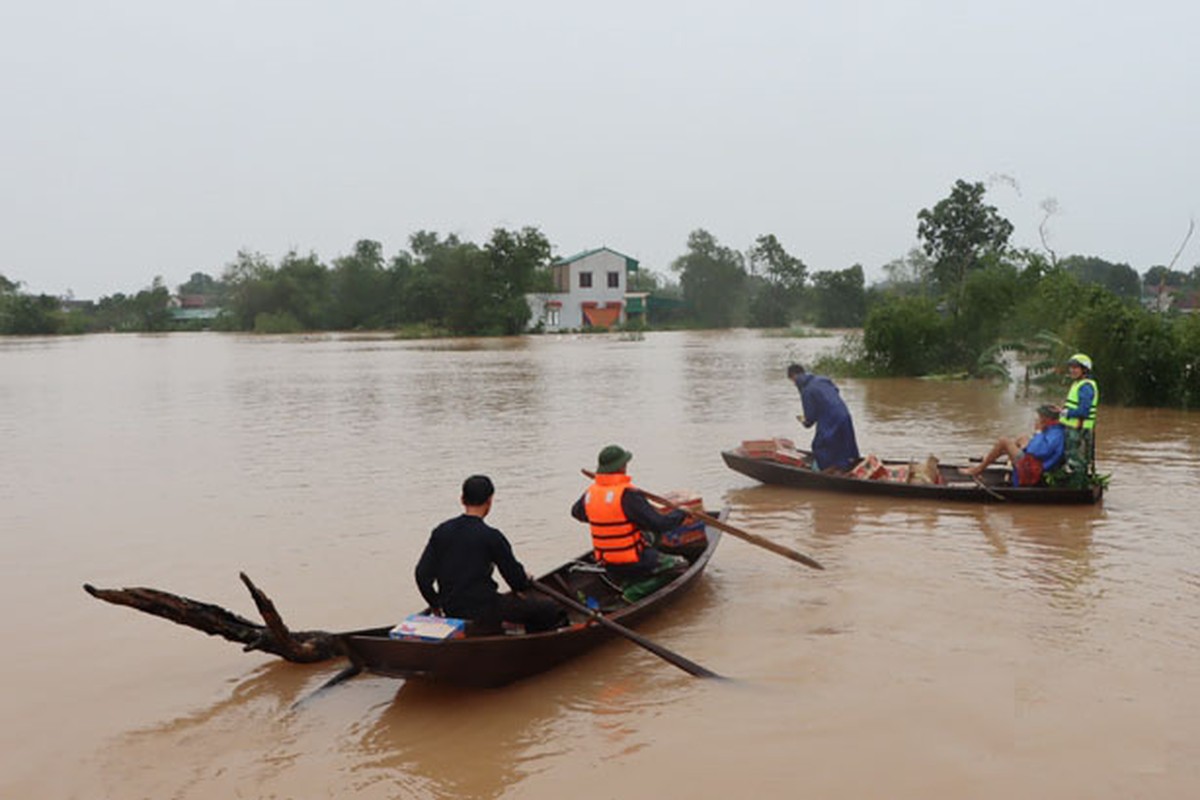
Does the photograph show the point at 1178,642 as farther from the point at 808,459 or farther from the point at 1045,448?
the point at 808,459

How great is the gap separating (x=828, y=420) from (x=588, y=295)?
52.8m

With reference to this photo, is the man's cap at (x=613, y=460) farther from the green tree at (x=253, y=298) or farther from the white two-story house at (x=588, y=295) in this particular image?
the green tree at (x=253, y=298)

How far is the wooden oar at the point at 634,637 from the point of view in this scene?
18.8 feet

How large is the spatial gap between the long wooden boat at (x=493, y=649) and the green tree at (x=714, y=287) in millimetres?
62572

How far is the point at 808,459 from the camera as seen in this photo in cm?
1127

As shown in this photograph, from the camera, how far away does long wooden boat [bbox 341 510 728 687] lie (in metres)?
5.27

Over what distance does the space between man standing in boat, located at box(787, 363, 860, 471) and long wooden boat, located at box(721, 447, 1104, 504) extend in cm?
27

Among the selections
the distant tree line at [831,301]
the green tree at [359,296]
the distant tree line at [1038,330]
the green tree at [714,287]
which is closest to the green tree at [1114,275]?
the distant tree line at [831,301]

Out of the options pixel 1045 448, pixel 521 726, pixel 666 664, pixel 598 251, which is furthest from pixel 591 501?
pixel 598 251

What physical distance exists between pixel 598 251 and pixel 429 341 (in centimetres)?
1393

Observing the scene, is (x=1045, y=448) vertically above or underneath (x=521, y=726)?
above

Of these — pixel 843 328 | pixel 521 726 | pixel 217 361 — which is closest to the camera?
pixel 521 726

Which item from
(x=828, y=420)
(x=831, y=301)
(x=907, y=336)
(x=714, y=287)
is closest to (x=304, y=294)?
(x=714, y=287)

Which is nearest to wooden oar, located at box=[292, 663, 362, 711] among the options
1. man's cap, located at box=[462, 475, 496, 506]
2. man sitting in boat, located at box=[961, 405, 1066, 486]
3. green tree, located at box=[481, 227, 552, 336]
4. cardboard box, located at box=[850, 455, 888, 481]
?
man's cap, located at box=[462, 475, 496, 506]
